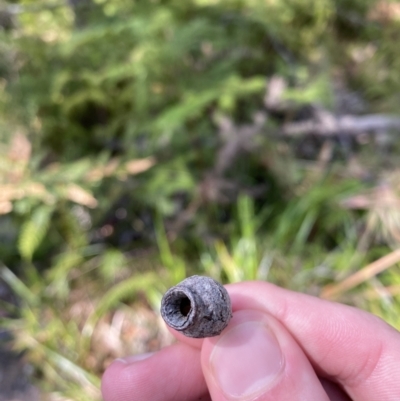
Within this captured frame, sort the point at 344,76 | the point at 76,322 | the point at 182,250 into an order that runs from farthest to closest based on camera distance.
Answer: the point at 344,76
the point at 182,250
the point at 76,322

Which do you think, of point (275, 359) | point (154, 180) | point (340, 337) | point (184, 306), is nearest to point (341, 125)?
point (154, 180)

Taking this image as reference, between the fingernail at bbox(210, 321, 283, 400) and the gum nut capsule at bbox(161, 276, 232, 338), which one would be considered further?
the fingernail at bbox(210, 321, 283, 400)

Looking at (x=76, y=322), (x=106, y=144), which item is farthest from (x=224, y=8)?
(x=76, y=322)

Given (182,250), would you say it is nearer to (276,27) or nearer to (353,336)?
(353,336)

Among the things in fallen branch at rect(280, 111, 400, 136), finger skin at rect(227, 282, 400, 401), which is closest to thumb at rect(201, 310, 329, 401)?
finger skin at rect(227, 282, 400, 401)

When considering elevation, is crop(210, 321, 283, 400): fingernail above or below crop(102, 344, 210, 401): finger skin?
above

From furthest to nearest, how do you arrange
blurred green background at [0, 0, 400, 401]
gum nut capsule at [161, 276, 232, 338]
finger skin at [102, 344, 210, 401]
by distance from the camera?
blurred green background at [0, 0, 400, 401]
finger skin at [102, 344, 210, 401]
gum nut capsule at [161, 276, 232, 338]

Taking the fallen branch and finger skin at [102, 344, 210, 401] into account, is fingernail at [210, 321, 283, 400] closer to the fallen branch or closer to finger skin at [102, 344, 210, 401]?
finger skin at [102, 344, 210, 401]
